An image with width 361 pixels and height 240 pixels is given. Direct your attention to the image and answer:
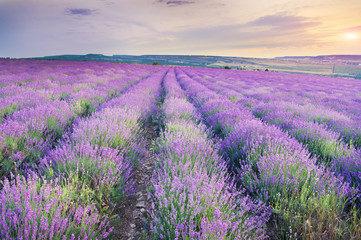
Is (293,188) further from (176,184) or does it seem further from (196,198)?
(176,184)

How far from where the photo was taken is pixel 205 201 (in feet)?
4.88

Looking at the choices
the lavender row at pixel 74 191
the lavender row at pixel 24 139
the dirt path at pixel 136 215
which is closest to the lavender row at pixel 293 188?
the dirt path at pixel 136 215

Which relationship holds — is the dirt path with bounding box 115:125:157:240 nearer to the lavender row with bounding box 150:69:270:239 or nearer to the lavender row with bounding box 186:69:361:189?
the lavender row with bounding box 150:69:270:239

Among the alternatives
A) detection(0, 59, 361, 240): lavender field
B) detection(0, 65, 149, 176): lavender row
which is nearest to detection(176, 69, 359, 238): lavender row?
detection(0, 59, 361, 240): lavender field

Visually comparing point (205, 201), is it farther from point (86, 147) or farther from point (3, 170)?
point (3, 170)

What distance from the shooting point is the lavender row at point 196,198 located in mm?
1334

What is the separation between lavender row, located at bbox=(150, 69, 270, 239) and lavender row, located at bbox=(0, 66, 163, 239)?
1.42 ft

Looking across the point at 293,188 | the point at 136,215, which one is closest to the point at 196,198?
the point at 136,215

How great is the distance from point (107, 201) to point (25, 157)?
136 cm

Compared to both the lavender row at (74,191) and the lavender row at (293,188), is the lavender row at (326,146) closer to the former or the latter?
the lavender row at (293,188)

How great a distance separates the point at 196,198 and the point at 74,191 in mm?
1022

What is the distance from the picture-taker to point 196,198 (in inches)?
58.7

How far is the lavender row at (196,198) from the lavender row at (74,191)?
433mm

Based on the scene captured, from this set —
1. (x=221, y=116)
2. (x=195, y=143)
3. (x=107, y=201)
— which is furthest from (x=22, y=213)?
(x=221, y=116)
